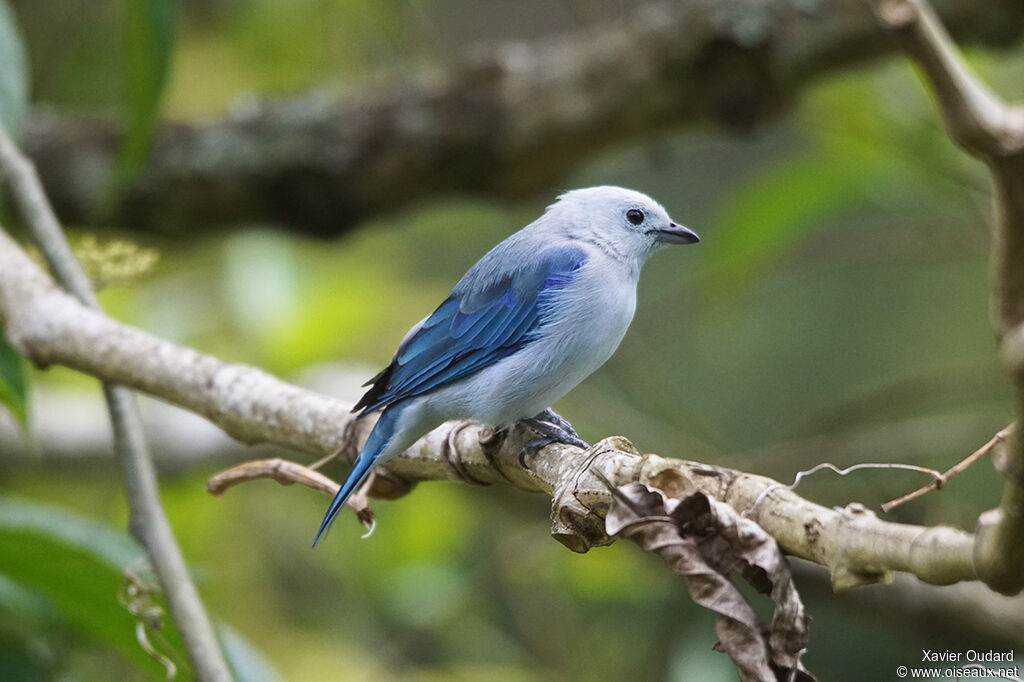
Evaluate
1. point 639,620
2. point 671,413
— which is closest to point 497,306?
point 671,413

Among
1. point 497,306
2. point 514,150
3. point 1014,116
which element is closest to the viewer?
point 1014,116

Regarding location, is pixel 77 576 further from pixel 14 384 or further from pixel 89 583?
pixel 14 384

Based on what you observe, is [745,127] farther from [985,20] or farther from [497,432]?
[497,432]

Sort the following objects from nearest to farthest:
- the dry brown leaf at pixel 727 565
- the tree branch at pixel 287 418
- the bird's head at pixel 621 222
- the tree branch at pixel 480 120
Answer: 1. the dry brown leaf at pixel 727 565
2. the tree branch at pixel 287 418
3. the bird's head at pixel 621 222
4. the tree branch at pixel 480 120

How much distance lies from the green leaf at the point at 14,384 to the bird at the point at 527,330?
0.72 m

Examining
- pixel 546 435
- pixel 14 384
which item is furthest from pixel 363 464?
pixel 14 384

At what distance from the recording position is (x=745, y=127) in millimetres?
3535

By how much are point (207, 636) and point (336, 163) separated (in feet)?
6.75

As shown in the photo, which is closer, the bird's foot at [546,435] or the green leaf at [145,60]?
the bird's foot at [546,435]

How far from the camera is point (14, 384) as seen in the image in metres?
2.38

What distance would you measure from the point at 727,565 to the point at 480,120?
2.64 metres

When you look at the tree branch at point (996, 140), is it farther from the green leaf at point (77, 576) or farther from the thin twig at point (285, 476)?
the green leaf at point (77, 576)

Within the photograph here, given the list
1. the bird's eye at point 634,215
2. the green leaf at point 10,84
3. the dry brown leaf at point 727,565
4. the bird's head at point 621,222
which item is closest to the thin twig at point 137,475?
the green leaf at point 10,84

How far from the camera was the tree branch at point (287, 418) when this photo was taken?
1.51m
